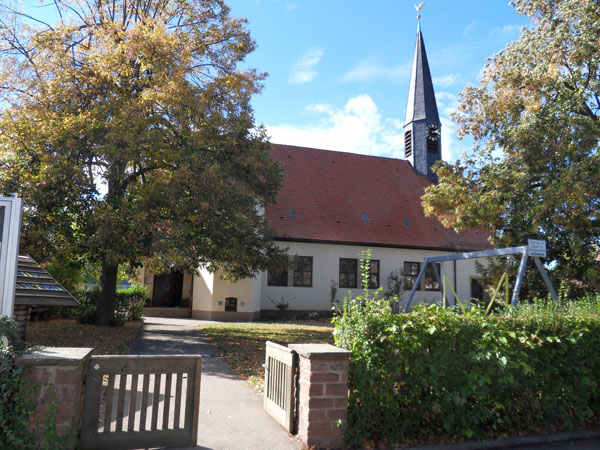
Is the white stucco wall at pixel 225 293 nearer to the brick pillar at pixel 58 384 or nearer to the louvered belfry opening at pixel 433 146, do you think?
the louvered belfry opening at pixel 433 146

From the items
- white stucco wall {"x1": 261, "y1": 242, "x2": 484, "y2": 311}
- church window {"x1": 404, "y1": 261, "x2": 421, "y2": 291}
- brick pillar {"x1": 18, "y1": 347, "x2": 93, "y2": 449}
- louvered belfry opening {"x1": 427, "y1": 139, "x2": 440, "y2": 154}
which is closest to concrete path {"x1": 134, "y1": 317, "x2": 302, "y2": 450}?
brick pillar {"x1": 18, "y1": 347, "x2": 93, "y2": 449}

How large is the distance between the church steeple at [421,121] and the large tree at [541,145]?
12962mm

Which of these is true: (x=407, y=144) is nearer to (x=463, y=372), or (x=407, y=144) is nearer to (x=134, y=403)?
(x=463, y=372)

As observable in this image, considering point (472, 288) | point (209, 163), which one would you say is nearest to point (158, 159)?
point (209, 163)

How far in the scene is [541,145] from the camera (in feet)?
46.8

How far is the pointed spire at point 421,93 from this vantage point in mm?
29672

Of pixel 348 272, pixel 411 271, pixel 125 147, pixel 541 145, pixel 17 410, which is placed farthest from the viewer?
pixel 411 271

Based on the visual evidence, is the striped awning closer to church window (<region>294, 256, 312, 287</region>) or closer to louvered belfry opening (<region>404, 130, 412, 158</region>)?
church window (<region>294, 256, 312, 287</region>)

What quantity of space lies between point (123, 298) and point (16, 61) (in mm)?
8120

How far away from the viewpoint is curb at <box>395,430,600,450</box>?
15.1 ft

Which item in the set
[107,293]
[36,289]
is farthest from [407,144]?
[36,289]

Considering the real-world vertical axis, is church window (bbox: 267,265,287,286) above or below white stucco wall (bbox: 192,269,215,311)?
above

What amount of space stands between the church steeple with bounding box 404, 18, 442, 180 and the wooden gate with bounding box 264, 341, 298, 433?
25.5m

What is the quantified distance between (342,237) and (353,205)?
281 cm
